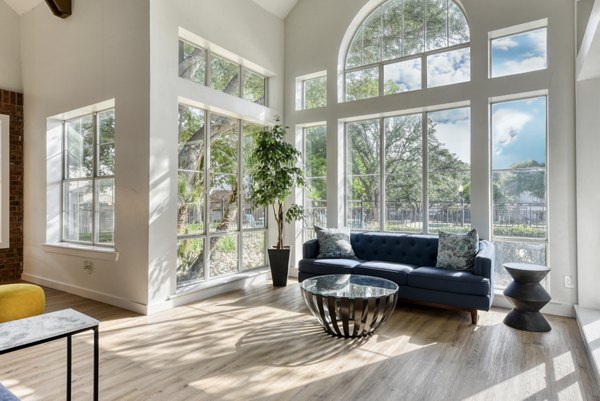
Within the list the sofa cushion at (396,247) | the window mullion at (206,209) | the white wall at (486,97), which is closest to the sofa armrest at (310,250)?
the sofa cushion at (396,247)

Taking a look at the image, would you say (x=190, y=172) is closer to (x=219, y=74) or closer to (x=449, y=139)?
(x=219, y=74)

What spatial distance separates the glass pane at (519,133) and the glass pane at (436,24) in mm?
1196

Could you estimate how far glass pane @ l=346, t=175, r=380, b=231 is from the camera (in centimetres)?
524

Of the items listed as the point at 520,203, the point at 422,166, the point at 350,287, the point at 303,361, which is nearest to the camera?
the point at 303,361

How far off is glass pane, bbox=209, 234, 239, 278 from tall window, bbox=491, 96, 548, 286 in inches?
141

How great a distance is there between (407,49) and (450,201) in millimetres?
2296

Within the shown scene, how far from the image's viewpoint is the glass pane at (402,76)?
4.90m

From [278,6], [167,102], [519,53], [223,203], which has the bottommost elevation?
[223,203]

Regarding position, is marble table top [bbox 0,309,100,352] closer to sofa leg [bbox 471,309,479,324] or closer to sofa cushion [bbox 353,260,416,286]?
sofa cushion [bbox 353,260,416,286]

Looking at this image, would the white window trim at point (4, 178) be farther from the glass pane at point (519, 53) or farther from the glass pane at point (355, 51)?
the glass pane at point (519, 53)

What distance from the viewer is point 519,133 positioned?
13.8ft

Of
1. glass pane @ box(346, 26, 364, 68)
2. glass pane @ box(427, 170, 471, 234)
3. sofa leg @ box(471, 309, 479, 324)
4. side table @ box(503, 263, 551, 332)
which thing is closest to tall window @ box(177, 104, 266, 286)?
glass pane @ box(346, 26, 364, 68)

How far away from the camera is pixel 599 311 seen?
350 cm

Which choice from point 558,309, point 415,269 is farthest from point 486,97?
point 558,309
